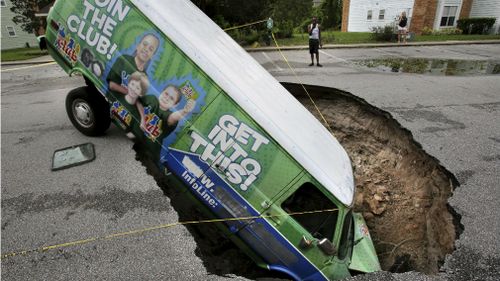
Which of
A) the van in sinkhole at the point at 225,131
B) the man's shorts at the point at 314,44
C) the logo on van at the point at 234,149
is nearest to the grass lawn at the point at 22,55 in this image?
the man's shorts at the point at 314,44

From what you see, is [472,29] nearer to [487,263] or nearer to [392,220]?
[392,220]

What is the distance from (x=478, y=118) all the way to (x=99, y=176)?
26.0 ft

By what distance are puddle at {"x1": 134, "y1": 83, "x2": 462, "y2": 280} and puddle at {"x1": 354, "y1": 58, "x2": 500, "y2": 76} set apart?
6039mm

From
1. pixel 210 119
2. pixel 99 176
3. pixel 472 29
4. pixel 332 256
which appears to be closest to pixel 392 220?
pixel 332 256

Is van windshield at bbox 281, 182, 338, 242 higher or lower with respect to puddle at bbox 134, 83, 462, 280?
higher

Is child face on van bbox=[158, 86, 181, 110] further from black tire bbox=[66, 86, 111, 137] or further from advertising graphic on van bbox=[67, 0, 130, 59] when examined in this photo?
black tire bbox=[66, 86, 111, 137]

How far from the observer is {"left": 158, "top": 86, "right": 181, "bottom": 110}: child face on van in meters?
4.13

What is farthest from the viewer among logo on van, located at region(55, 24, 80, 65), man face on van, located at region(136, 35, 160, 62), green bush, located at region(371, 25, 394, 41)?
green bush, located at region(371, 25, 394, 41)

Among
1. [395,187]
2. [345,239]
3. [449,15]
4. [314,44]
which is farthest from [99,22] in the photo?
[449,15]

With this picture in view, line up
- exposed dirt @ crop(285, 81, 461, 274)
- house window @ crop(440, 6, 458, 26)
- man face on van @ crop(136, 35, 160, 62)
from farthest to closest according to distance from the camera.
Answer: house window @ crop(440, 6, 458, 26)
exposed dirt @ crop(285, 81, 461, 274)
man face on van @ crop(136, 35, 160, 62)

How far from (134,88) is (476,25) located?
29982mm

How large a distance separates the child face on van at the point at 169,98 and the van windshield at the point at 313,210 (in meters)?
1.97

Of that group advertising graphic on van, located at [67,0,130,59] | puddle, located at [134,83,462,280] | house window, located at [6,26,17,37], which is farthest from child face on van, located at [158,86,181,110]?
house window, located at [6,26,17,37]

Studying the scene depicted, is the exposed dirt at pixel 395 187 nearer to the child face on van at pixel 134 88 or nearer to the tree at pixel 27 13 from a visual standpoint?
the child face on van at pixel 134 88
